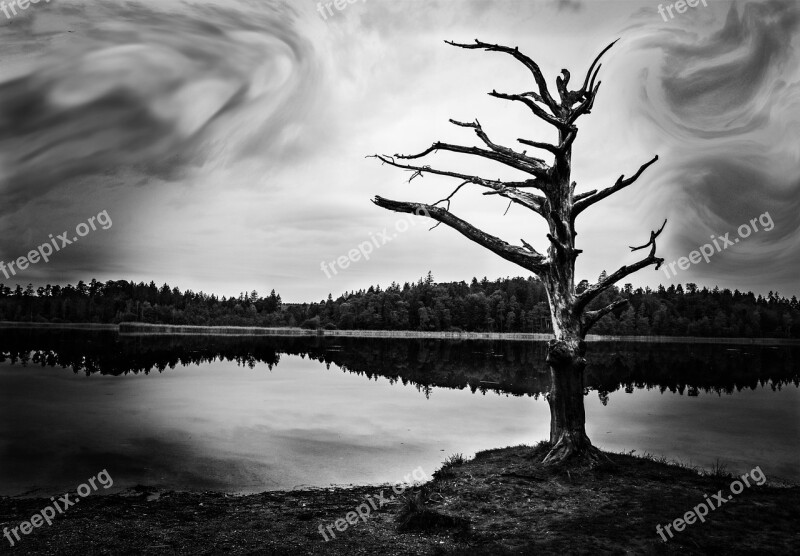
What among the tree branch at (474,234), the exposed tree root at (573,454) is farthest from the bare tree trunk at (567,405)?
the tree branch at (474,234)

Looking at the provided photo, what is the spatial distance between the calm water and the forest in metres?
119

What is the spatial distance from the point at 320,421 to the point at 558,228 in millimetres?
14416

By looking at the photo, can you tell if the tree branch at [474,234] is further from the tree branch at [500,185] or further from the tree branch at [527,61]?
the tree branch at [527,61]

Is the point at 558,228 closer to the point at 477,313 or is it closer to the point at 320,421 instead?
the point at 320,421

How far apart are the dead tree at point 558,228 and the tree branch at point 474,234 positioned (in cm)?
2

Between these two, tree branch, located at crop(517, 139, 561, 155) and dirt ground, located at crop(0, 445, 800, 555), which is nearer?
dirt ground, located at crop(0, 445, 800, 555)

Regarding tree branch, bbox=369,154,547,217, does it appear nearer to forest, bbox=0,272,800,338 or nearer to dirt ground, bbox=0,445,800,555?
dirt ground, bbox=0,445,800,555

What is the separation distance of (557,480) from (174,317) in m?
190

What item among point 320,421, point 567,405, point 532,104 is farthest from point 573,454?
point 320,421

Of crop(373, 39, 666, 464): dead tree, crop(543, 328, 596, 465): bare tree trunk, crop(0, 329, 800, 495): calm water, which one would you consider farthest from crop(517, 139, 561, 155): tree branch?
crop(0, 329, 800, 495): calm water

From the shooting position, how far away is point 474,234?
12.7 meters

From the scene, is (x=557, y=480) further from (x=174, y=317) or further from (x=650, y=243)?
(x=174, y=317)

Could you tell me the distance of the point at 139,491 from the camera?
475 inches

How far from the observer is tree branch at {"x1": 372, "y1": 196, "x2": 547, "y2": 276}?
41.2 feet
